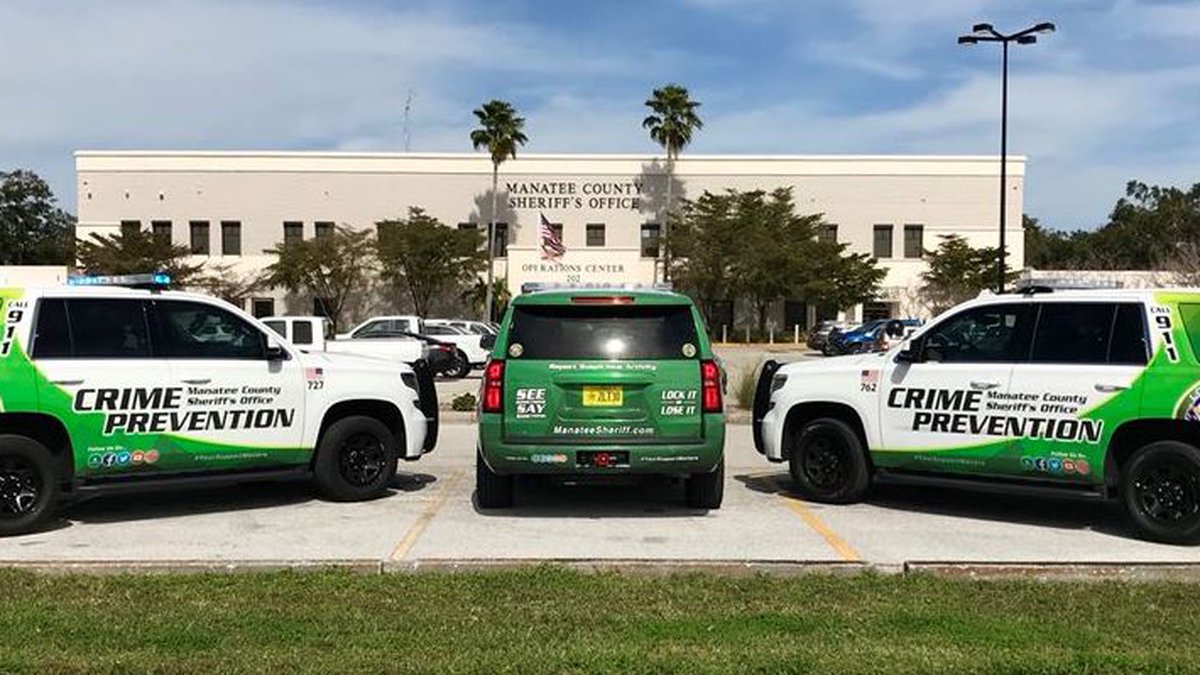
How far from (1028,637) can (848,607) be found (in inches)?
39.1

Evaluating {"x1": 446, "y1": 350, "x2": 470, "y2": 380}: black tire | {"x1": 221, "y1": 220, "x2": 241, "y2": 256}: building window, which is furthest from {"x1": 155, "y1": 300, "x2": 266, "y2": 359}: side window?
{"x1": 221, "y1": 220, "x2": 241, "y2": 256}: building window

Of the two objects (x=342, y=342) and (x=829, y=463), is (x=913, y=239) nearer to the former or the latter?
(x=342, y=342)

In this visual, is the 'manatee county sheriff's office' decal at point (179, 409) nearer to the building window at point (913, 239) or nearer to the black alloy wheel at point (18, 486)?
the black alloy wheel at point (18, 486)

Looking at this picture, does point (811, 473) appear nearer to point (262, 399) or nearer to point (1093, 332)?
point (1093, 332)

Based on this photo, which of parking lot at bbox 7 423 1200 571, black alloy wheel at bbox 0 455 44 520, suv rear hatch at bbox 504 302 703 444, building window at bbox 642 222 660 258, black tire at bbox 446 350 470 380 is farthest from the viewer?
building window at bbox 642 222 660 258

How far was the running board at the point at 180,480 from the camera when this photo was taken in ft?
27.3

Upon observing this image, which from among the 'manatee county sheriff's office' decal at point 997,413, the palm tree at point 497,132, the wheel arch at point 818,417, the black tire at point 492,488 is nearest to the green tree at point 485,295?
the palm tree at point 497,132

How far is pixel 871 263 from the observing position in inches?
2391

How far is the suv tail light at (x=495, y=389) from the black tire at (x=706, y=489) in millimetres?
1741

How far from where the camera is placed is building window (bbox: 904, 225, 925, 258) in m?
66.8

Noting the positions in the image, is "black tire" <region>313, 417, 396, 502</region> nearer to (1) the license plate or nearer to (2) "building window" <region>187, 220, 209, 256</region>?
(1) the license plate

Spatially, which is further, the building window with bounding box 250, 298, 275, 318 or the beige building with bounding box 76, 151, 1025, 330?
the beige building with bounding box 76, 151, 1025, 330

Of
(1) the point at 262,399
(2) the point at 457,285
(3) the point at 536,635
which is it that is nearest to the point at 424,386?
(1) the point at 262,399

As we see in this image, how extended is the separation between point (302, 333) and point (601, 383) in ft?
52.9
